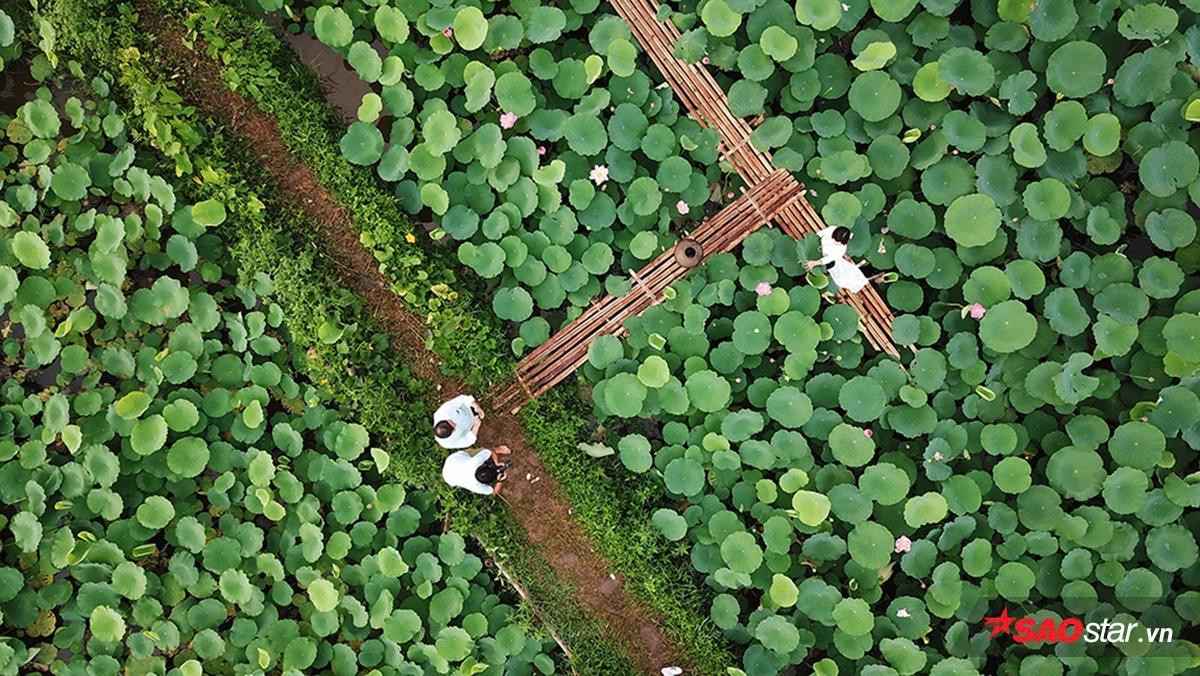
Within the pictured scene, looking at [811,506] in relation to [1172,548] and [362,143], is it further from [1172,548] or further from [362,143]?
[362,143]

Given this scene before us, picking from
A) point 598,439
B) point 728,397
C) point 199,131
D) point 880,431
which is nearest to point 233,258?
point 199,131

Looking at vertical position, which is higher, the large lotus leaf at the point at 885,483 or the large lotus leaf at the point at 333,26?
the large lotus leaf at the point at 333,26

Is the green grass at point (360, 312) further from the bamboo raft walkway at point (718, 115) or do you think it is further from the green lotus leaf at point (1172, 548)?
the green lotus leaf at point (1172, 548)

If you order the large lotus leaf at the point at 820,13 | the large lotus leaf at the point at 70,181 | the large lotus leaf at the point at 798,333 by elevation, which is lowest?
the large lotus leaf at the point at 70,181

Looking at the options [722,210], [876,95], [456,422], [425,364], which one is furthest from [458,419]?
[876,95]

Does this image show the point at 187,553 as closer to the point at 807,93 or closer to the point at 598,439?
the point at 598,439

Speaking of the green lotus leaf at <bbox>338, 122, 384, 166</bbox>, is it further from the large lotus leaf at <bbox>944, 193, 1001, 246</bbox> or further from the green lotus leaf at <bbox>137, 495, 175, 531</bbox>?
the large lotus leaf at <bbox>944, 193, 1001, 246</bbox>

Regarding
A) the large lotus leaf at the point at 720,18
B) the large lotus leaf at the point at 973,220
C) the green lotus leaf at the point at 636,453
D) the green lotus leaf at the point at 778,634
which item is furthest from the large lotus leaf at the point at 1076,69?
the green lotus leaf at the point at 778,634

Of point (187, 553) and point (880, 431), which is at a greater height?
point (880, 431)
